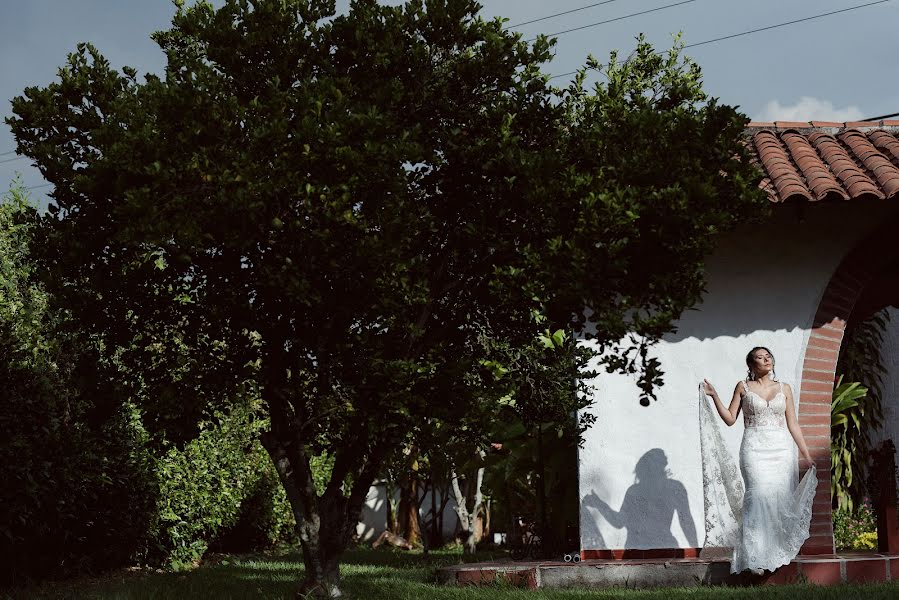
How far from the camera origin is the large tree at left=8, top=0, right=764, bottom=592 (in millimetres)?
5668

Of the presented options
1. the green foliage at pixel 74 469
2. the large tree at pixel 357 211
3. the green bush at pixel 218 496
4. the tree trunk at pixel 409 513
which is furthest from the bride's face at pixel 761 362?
the tree trunk at pixel 409 513

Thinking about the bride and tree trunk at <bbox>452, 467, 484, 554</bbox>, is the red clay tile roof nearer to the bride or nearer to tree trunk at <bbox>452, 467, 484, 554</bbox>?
the bride

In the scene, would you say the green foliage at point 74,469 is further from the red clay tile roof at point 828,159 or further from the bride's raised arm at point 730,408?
the red clay tile roof at point 828,159

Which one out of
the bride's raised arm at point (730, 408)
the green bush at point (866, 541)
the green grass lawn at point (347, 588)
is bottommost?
the green grass lawn at point (347, 588)

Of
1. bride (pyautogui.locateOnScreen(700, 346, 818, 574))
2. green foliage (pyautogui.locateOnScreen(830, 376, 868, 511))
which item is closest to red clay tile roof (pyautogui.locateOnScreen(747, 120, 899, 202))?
bride (pyautogui.locateOnScreen(700, 346, 818, 574))

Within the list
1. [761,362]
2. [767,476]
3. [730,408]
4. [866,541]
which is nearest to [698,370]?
[730,408]

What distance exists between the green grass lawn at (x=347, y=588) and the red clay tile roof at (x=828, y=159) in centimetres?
337

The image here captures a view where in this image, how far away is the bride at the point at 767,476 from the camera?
324 inches

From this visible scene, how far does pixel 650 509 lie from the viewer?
9.42 metres

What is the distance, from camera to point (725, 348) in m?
9.59

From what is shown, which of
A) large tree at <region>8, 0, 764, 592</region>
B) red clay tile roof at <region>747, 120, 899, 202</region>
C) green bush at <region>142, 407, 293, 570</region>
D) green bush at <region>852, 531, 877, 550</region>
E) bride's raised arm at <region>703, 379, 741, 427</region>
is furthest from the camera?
green bush at <region>852, 531, 877, 550</region>

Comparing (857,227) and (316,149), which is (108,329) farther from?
(857,227)

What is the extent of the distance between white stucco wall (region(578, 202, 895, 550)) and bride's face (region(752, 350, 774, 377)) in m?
1.06

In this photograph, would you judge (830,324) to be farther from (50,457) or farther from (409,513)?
(409,513)
